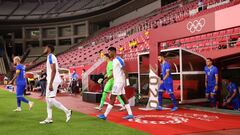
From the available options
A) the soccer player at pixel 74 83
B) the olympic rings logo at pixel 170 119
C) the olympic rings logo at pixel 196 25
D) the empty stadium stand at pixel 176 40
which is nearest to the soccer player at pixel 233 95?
the empty stadium stand at pixel 176 40

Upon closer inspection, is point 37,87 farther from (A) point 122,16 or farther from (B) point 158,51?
(A) point 122,16

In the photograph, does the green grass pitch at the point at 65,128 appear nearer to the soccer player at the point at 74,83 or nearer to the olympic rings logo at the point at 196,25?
the olympic rings logo at the point at 196,25

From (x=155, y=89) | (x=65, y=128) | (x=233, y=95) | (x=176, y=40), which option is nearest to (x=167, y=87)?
(x=155, y=89)

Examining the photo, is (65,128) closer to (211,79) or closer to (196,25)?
(211,79)

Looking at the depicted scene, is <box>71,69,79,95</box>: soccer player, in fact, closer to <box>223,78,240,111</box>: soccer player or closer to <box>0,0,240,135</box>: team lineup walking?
<box>0,0,240,135</box>: team lineup walking

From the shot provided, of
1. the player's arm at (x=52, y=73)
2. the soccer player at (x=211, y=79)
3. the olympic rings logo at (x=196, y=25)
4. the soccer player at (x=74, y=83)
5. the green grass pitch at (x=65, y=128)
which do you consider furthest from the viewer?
the soccer player at (x=74, y=83)

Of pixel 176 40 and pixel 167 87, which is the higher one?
pixel 176 40

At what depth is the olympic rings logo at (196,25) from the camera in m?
11.7

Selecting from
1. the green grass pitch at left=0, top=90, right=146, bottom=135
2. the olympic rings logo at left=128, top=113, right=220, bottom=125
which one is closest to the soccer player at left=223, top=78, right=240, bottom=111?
the olympic rings logo at left=128, top=113, right=220, bottom=125

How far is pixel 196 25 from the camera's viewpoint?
466 inches

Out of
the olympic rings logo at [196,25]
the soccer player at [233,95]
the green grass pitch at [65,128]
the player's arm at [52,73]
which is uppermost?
the olympic rings logo at [196,25]

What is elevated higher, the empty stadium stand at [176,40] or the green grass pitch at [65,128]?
the empty stadium stand at [176,40]

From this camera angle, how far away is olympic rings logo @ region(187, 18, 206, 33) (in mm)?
11734

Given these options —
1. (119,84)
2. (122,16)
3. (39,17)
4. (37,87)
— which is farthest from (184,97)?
(39,17)
